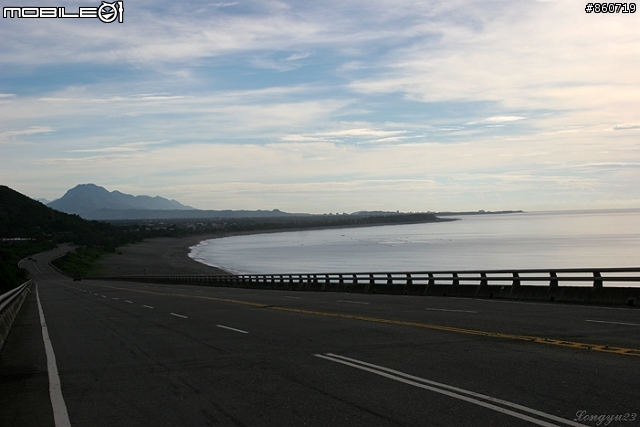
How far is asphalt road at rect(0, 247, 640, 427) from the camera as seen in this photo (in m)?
7.87

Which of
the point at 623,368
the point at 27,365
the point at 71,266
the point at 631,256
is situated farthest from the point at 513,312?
the point at 71,266

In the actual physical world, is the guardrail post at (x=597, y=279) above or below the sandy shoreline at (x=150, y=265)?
above

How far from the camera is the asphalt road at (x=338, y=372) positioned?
7867mm

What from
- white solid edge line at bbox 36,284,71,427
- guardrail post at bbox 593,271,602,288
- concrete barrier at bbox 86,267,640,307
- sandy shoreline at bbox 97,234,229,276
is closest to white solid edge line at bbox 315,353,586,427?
white solid edge line at bbox 36,284,71,427

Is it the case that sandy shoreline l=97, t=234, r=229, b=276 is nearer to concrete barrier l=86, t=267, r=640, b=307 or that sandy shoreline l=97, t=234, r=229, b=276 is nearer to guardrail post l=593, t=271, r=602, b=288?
concrete barrier l=86, t=267, r=640, b=307

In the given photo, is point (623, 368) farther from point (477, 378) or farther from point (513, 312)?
point (513, 312)

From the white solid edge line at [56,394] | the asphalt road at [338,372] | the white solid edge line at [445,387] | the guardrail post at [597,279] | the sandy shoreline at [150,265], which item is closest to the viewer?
the white solid edge line at [445,387]

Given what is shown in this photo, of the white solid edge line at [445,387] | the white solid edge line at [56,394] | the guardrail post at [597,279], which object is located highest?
the guardrail post at [597,279]

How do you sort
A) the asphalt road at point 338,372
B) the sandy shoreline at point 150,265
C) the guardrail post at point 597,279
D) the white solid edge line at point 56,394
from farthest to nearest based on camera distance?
1. the sandy shoreline at point 150,265
2. the guardrail post at point 597,279
3. the white solid edge line at point 56,394
4. the asphalt road at point 338,372

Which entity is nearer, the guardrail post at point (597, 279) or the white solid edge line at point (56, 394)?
the white solid edge line at point (56, 394)

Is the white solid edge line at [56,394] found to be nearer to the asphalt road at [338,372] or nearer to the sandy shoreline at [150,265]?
the asphalt road at [338,372]

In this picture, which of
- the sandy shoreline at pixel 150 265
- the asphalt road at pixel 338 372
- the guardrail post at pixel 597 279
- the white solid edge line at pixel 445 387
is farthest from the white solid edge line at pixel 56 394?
the sandy shoreline at pixel 150 265

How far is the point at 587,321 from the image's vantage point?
53.5 feet

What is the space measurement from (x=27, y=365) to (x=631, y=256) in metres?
91.1
